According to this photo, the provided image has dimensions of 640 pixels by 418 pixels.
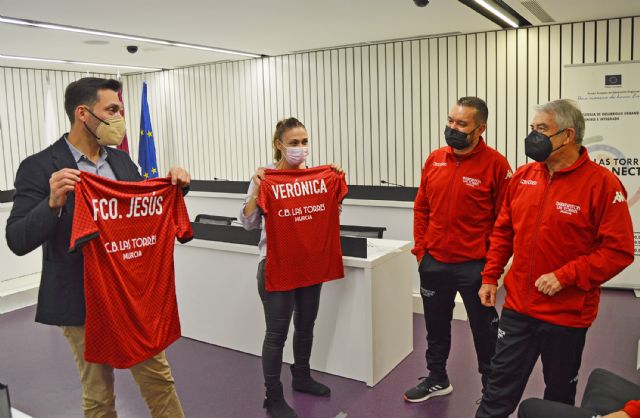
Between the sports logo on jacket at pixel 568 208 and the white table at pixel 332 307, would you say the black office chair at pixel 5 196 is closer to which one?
the white table at pixel 332 307

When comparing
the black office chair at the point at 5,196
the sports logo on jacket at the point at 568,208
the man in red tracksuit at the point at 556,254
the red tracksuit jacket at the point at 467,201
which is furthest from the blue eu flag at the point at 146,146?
the sports logo on jacket at the point at 568,208

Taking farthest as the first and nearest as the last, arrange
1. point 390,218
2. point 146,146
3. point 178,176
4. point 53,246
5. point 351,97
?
point 146,146, point 351,97, point 390,218, point 178,176, point 53,246

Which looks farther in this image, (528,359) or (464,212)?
(464,212)

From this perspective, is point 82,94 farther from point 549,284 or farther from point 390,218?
point 390,218

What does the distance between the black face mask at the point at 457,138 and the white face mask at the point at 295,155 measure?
796 mm

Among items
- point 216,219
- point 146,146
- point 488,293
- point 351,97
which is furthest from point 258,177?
point 146,146

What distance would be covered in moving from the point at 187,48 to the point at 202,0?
292 centimetres

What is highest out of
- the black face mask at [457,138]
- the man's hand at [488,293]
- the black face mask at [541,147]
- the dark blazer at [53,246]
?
the black face mask at [457,138]

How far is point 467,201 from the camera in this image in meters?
3.01

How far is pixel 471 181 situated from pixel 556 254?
2.44 feet

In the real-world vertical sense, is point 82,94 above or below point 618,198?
above

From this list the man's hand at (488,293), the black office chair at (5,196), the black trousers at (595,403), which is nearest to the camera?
the black trousers at (595,403)

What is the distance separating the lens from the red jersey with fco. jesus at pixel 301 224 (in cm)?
311

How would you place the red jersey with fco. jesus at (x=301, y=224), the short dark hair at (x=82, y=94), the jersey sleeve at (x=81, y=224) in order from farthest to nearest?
the red jersey with fco. jesus at (x=301, y=224) < the short dark hair at (x=82, y=94) < the jersey sleeve at (x=81, y=224)
